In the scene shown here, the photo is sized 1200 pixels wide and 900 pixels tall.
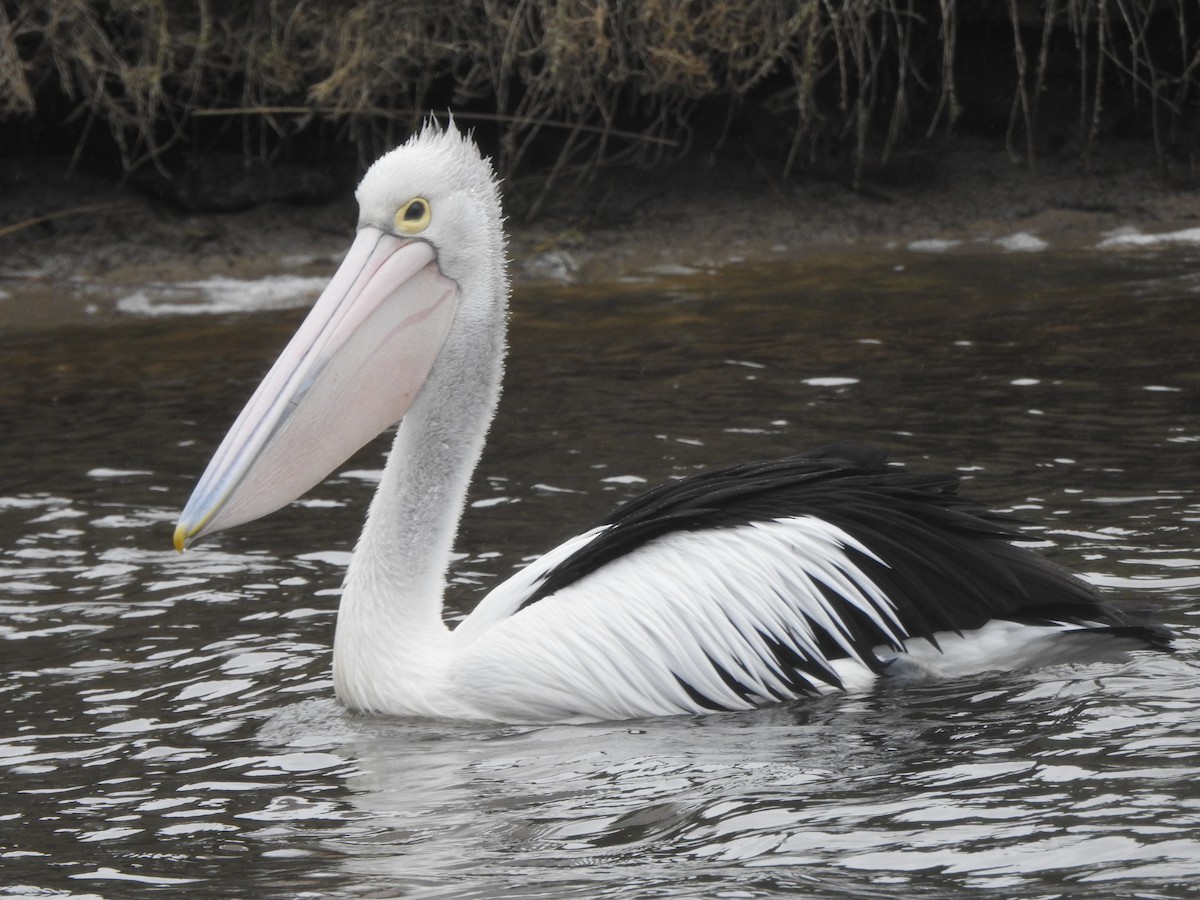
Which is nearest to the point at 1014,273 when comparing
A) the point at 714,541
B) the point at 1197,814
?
the point at 714,541

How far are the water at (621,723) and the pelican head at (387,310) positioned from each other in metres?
0.63

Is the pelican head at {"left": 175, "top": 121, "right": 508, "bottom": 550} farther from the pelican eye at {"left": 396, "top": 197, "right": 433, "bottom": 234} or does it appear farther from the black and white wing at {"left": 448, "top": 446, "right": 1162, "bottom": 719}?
the black and white wing at {"left": 448, "top": 446, "right": 1162, "bottom": 719}

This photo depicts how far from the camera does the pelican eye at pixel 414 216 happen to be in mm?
4363

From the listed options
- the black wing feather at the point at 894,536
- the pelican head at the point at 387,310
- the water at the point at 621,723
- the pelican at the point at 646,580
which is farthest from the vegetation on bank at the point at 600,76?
the black wing feather at the point at 894,536

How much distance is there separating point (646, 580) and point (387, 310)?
890mm

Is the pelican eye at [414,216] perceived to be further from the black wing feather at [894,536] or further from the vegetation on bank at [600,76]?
the vegetation on bank at [600,76]

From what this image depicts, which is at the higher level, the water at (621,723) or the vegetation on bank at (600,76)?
the vegetation on bank at (600,76)

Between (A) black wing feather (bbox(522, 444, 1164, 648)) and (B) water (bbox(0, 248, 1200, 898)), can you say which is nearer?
(B) water (bbox(0, 248, 1200, 898))

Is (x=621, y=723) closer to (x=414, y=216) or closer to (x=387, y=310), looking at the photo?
(x=387, y=310)

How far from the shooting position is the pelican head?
4.14 meters

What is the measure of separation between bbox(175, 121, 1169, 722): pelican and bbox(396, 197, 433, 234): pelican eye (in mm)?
20

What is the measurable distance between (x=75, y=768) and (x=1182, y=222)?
300 inches

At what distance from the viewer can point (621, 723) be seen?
4.02 m

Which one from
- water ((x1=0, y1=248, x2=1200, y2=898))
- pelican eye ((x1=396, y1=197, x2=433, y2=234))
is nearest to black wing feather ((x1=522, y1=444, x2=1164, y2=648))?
water ((x1=0, y1=248, x2=1200, y2=898))
